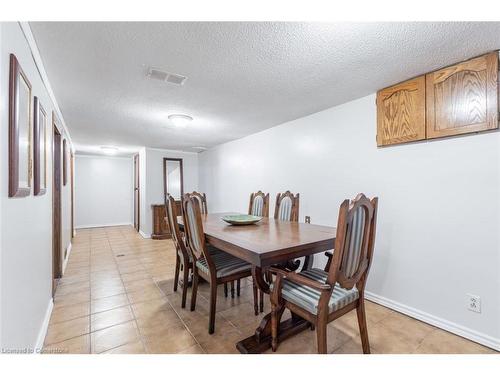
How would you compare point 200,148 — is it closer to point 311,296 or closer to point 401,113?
point 401,113

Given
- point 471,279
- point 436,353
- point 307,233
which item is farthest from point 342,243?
point 471,279

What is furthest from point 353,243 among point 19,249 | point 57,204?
point 57,204

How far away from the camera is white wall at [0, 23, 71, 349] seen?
1.00 meters

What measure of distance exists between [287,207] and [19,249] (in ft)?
7.90

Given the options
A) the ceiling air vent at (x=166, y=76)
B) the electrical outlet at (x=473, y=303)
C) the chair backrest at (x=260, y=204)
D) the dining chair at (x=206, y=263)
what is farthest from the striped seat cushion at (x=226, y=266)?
the electrical outlet at (x=473, y=303)

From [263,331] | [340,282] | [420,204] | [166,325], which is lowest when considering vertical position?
[166,325]

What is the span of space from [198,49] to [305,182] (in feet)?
6.86

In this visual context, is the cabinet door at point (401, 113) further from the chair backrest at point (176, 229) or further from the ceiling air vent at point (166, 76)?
the chair backrest at point (176, 229)

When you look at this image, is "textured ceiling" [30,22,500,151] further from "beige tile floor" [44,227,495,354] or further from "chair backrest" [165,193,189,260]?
"beige tile floor" [44,227,495,354]

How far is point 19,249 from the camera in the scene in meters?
1.22

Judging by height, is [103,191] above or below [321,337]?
above

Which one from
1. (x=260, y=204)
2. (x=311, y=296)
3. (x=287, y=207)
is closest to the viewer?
(x=311, y=296)

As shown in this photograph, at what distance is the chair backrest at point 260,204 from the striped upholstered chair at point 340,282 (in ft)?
5.30
